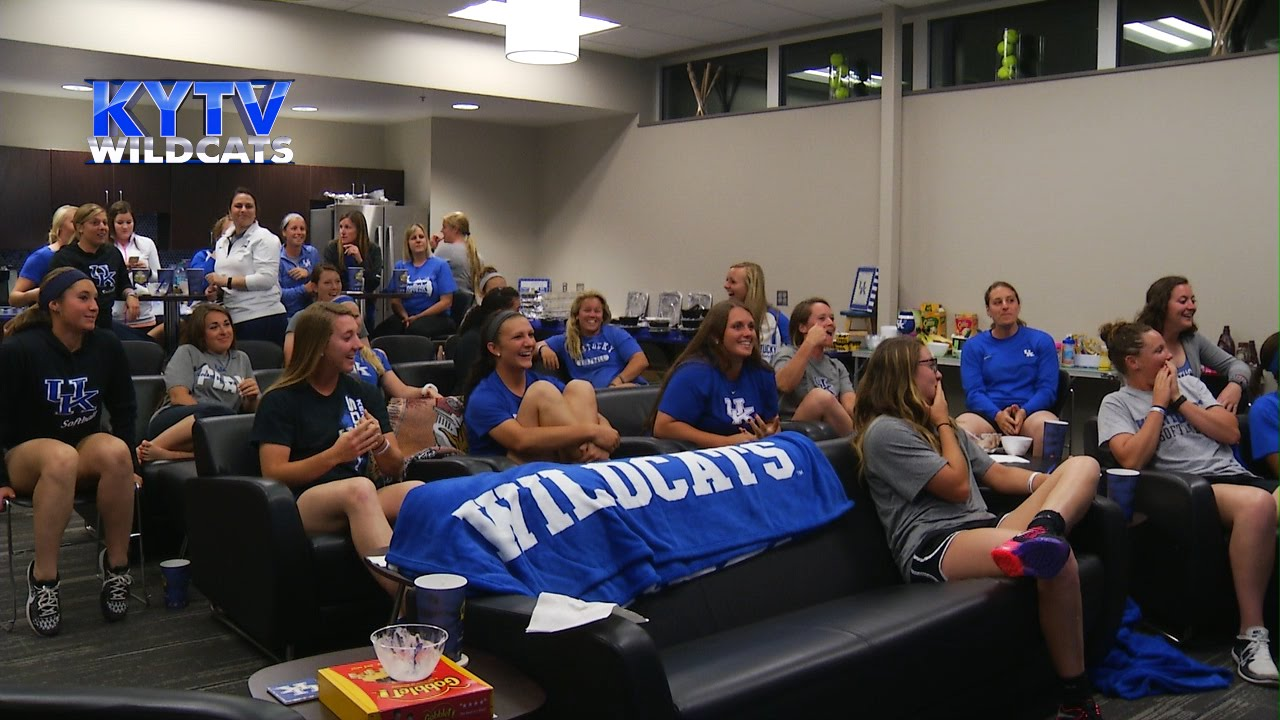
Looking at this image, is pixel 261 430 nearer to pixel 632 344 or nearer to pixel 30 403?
pixel 30 403

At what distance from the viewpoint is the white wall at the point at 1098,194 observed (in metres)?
7.16

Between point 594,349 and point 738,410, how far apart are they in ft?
5.19

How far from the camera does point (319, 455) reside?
3.91 meters

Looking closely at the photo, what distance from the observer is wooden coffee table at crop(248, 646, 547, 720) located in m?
2.16

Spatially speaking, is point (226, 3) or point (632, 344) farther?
point (226, 3)

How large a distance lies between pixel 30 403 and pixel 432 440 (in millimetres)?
1507

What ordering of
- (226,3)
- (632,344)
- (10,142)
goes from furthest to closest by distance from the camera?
1. (10,142)
2. (226,3)
3. (632,344)

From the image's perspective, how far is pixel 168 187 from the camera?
11539 mm

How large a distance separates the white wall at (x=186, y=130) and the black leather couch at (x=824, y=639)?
332 inches

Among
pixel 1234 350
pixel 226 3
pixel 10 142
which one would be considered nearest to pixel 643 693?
pixel 1234 350

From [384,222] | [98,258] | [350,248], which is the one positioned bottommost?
[98,258]

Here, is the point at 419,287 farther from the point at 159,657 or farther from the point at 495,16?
the point at 159,657

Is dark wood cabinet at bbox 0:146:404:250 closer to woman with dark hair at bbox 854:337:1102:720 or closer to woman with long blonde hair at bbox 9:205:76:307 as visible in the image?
woman with long blonde hair at bbox 9:205:76:307

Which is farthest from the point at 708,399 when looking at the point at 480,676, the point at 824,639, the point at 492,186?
the point at 492,186
